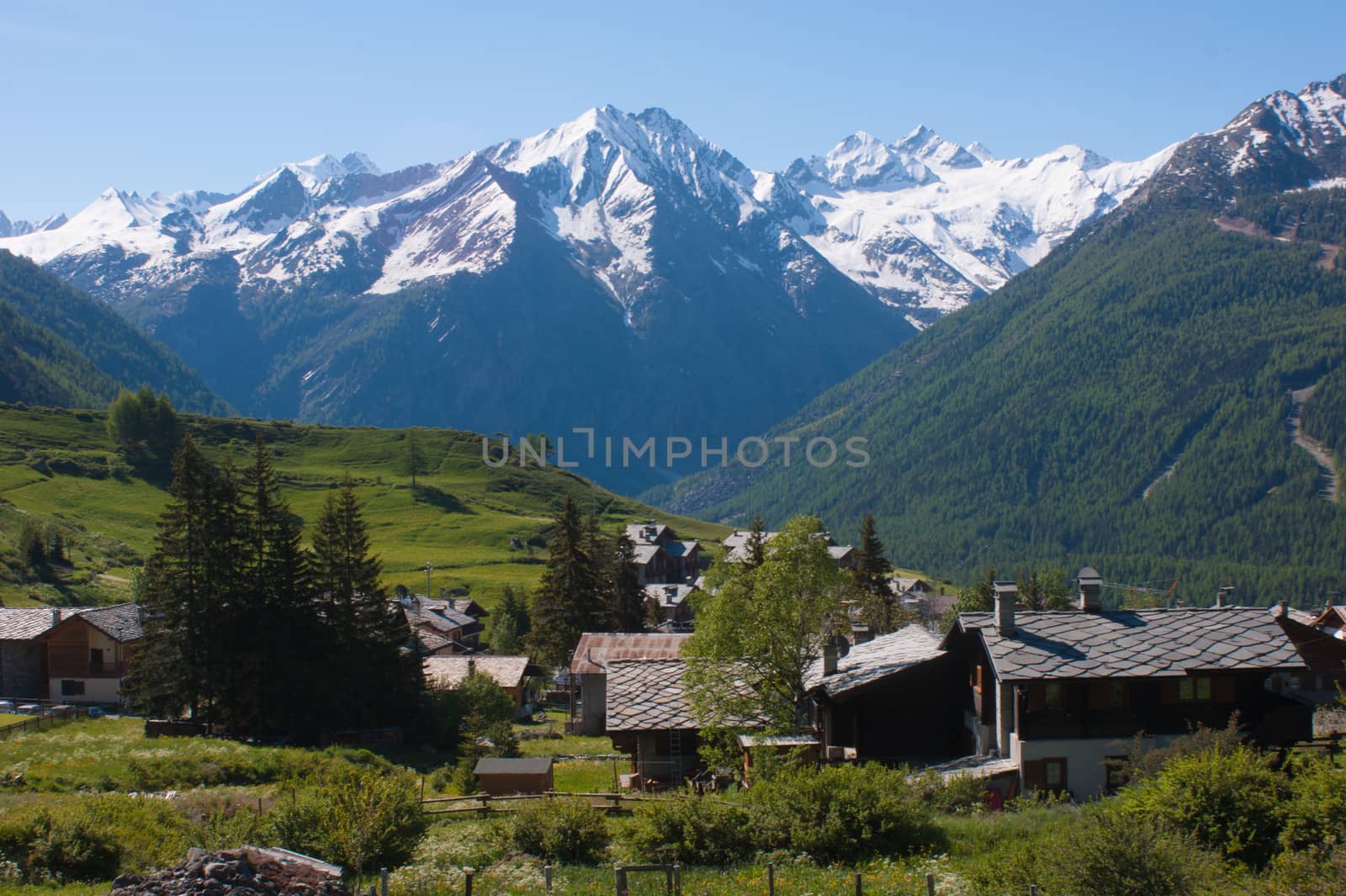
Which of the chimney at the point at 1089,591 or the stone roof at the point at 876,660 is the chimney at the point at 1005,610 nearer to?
the stone roof at the point at 876,660

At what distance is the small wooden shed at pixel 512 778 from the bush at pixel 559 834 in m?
10.4

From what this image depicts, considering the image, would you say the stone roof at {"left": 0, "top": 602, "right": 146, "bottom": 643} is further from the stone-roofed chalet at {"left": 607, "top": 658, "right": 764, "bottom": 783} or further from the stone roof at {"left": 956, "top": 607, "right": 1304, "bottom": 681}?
the stone roof at {"left": 956, "top": 607, "right": 1304, "bottom": 681}

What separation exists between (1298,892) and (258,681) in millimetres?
44200

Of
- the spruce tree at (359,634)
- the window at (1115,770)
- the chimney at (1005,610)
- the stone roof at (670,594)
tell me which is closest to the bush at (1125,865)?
the window at (1115,770)

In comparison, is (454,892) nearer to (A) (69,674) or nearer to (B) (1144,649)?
(B) (1144,649)

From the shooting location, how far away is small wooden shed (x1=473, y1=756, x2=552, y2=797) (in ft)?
117

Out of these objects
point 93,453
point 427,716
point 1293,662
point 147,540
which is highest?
point 93,453

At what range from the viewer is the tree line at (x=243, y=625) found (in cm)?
5050

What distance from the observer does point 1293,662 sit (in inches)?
1379

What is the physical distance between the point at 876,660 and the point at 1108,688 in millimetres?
9007

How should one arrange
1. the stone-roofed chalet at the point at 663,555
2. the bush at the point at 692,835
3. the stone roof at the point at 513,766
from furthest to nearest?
the stone-roofed chalet at the point at 663,555 < the stone roof at the point at 513,766 < the bush at the point at 692,835

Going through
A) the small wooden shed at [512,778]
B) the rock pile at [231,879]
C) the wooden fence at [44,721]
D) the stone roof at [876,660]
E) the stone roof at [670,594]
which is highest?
the stone roof at [670,594]

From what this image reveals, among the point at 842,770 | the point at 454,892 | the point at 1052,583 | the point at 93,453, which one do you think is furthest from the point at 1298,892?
the point at 93,453

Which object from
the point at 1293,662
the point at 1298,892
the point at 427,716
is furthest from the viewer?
the point at 427,716
